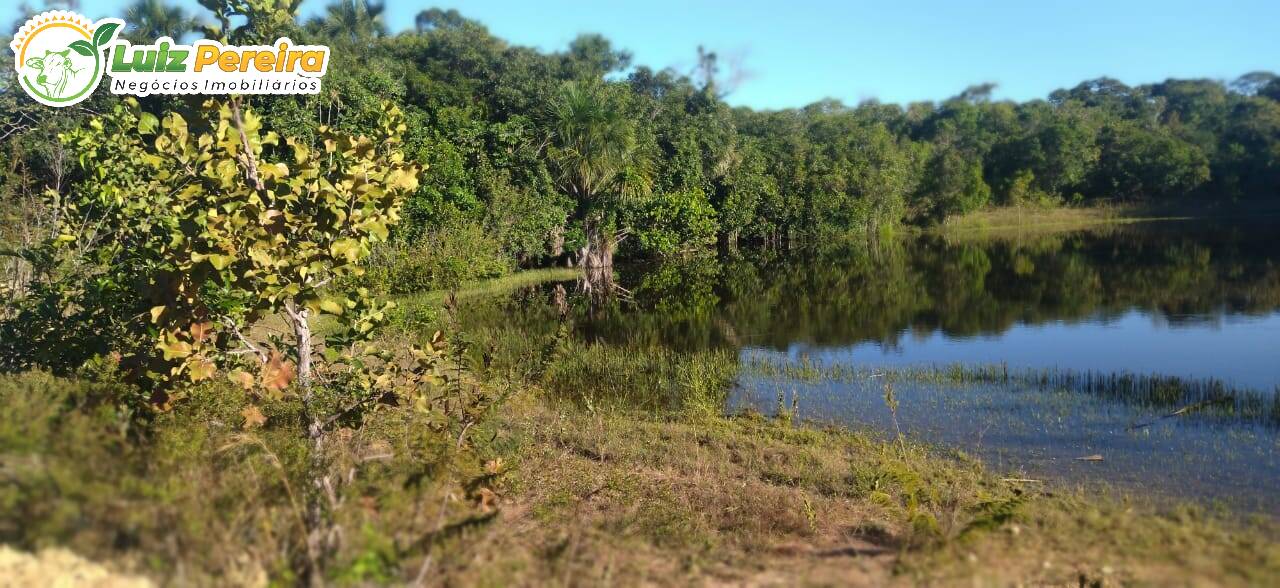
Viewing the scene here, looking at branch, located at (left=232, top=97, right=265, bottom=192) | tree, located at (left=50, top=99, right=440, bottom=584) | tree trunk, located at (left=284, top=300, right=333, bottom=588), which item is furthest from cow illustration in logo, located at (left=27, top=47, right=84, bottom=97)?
tree trunk, located at (left=284, top=300, right=333, bottom=588)

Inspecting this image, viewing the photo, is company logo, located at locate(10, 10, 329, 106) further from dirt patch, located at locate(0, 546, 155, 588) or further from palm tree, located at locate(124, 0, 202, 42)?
palm tree, located at locate(124, 0, 202, 42)

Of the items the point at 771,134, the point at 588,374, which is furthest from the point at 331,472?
the point at 771,134

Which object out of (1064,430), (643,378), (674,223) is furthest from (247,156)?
(674,223)

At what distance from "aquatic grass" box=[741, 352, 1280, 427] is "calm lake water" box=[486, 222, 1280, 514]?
0.13 ft

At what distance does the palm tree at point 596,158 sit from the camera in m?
27.2

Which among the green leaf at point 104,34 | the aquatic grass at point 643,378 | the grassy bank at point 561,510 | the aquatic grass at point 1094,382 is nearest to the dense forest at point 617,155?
the green leaf at point 104,34

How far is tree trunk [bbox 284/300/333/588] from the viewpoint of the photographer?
11.2 ft

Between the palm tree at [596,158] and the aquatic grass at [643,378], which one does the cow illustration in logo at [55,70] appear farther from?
the palm tree at [596,158]

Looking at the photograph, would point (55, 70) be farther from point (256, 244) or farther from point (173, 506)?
point (173, 506)

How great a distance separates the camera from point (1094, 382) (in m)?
11.6

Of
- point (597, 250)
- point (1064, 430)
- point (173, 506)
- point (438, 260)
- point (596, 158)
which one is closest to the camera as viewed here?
point (173, 506)

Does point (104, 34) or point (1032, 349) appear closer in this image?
point (104, 34)

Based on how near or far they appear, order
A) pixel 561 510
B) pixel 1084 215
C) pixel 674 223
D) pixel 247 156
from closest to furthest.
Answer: pixel 247 156 < pixel 561 510 < pixel 674 223 < pixel 1084 215

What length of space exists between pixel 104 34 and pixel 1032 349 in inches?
582
